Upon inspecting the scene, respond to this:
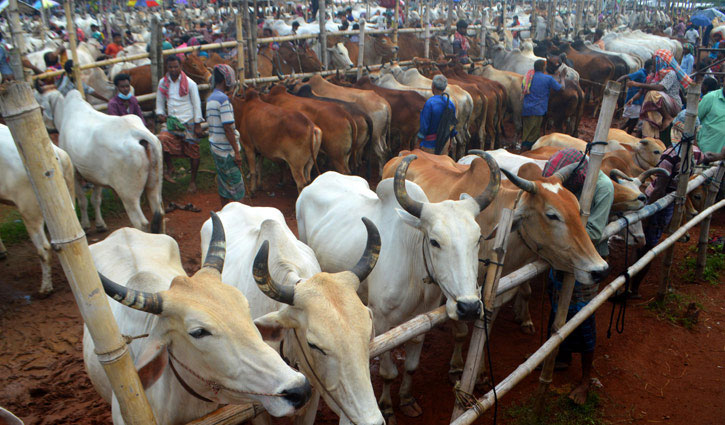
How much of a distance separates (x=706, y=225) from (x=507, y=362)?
3.30 meters

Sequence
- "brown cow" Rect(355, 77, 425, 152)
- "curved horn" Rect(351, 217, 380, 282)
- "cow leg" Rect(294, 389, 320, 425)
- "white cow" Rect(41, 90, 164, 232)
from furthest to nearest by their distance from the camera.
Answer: "brown cow" Rect(355, 77, 425, 152) < "white cow" Rect(41, 90, 164, 232) < "cow leg" Rect(294, 389, 320, 425) < "curved horn" Rect(351, 217, 380, 282)

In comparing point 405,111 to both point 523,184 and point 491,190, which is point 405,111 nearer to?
point 523,184

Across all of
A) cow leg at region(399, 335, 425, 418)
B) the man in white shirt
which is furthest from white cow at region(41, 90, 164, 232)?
cow leg at region(399, 335, 425, 418)

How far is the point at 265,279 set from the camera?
2531 mm

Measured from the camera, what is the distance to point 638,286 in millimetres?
A: 6160

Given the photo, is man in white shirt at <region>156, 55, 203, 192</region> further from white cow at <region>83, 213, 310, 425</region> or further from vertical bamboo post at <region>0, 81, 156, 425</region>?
vertical bamboo post at <region>0, 81, 156, 425</region>

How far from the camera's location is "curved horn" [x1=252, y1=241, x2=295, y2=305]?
8.32ft

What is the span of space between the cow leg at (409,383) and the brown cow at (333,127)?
5529 millimetres

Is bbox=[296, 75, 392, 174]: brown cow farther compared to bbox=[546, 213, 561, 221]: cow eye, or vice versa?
bbox=[296, 75, 392, 174]: brown cow

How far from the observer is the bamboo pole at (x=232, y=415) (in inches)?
90.0

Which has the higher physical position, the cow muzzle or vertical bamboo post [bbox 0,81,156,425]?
vertical bamboo post [bbox 0,81,156,425]

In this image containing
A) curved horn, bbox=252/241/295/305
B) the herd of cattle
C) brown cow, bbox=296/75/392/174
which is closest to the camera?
the herd of cattle

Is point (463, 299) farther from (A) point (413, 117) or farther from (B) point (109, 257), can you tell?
(A) point (413, 117)

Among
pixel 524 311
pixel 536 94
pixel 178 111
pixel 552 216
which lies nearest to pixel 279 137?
pixel 178 111
